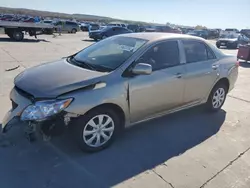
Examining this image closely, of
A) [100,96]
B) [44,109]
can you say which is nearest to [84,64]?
[100,96]

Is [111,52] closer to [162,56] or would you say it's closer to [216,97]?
[162,56]

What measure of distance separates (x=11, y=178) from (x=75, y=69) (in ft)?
5.40

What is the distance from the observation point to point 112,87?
10.8 feet

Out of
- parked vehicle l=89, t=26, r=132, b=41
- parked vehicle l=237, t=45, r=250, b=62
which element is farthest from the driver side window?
parked vehicle l=89, t=26, r=132, b=41

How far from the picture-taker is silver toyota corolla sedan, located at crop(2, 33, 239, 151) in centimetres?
303

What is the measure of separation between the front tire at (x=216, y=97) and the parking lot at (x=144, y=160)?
25.0 inches

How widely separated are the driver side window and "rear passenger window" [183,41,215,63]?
0.96 ft

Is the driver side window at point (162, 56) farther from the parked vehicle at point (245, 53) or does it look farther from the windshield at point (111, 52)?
the parked vehicle at point (245, 53)

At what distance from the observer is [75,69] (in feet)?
11.8

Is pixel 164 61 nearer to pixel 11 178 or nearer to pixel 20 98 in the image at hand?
pixel 20 98

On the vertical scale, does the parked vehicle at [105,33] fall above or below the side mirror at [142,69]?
below

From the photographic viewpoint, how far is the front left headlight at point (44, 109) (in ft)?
9.64

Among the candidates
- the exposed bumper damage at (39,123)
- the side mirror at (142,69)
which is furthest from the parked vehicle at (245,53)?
the exposed bumper damage at (39,123)

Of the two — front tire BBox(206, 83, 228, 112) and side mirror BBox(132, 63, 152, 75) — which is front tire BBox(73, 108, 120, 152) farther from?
front tire BBox(206, 83, 228, 112)
